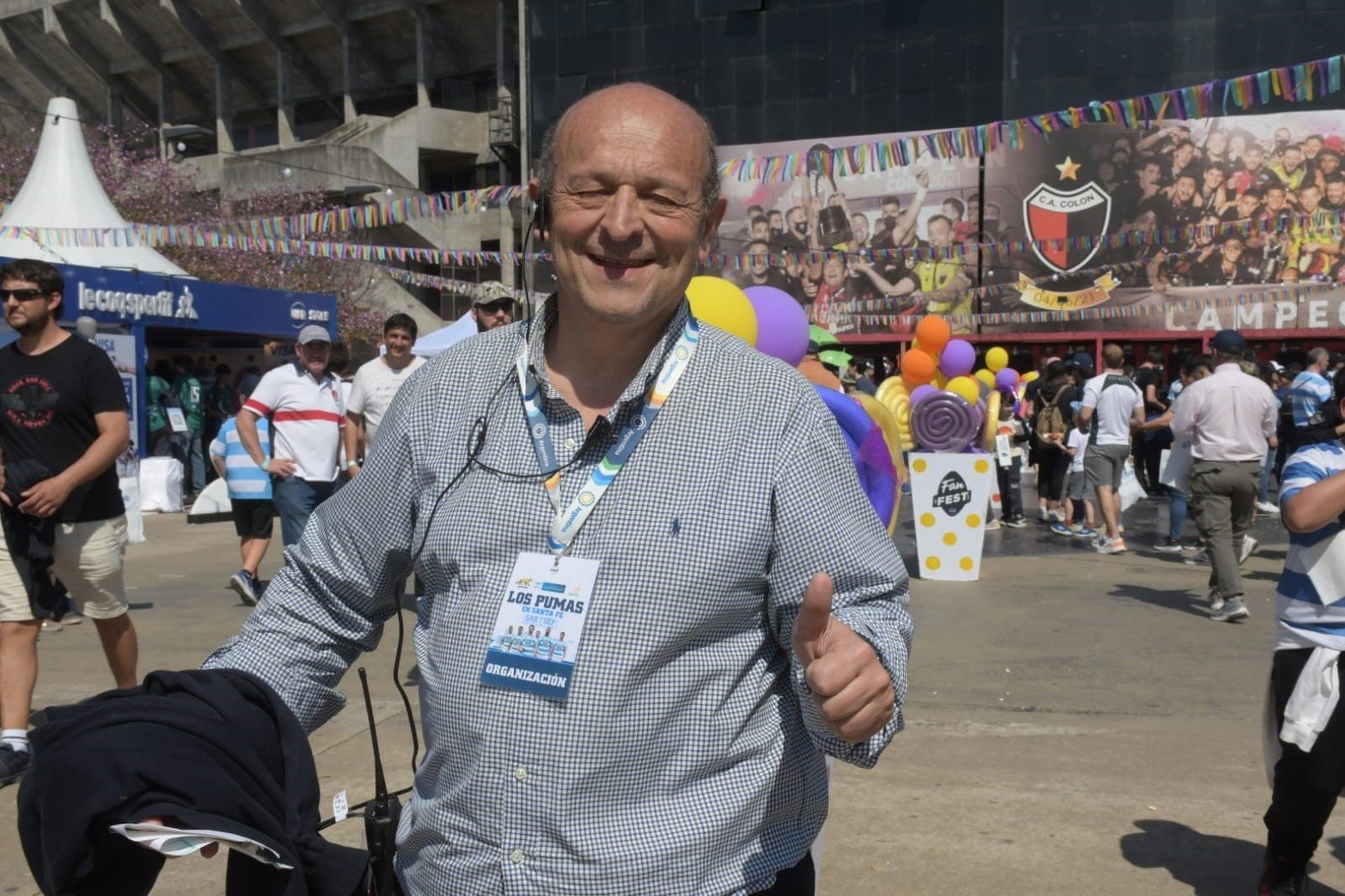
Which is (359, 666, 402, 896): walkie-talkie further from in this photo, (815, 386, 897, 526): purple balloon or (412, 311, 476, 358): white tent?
(412, 311, 476, 358): white tent

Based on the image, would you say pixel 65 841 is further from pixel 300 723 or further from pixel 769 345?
pixel 769 345

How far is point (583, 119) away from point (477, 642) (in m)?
0.77

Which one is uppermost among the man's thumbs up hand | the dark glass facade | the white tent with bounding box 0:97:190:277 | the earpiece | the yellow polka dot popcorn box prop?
the dark glass facade

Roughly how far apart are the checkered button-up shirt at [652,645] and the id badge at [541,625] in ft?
0.05

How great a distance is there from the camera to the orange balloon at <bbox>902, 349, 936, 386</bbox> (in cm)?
1067

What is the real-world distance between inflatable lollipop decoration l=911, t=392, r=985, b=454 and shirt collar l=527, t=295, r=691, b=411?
7.98m

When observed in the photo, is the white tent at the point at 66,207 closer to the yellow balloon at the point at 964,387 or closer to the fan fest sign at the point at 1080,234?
the yellow balloon at the point at 964,387

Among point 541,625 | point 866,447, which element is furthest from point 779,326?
point 541,625

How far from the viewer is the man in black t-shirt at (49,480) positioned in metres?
4.81

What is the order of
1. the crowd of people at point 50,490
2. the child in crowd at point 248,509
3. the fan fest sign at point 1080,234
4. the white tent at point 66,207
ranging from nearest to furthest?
1. the crowd of people at point 50,490
2. the child in crowd at point 248,509
3. the white tent at point 66,207
4. the fan fest sign at point 1080,234

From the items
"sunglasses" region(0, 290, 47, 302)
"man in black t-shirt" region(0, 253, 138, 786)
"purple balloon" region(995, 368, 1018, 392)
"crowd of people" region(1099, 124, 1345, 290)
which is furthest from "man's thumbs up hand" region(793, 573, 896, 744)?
"crowd of people" region(1099, 124, 1345, 290)

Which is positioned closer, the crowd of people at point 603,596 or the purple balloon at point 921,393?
the crowd of people at point 603,596

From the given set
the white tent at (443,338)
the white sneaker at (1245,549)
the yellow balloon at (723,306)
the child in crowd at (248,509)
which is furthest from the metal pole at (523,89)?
the yellow balloon at (723,306)

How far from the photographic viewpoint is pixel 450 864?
1.75m
